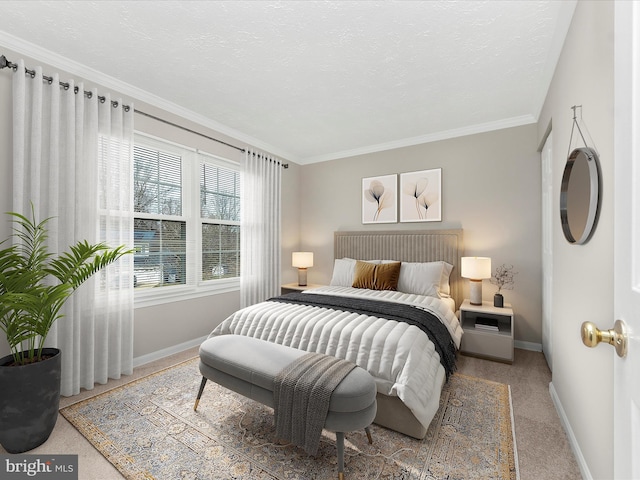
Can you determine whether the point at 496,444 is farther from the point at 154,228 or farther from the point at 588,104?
the point at 154,228

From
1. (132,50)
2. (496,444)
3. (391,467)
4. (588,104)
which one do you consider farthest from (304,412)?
(132,50)

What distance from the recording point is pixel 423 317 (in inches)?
95.9

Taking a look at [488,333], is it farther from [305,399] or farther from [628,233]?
[628,233]

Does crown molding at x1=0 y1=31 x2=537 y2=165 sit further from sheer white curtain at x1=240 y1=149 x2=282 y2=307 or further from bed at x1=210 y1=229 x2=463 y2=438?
bed at x1=210 y1=229 x2=463 y2=438

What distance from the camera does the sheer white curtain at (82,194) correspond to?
7.23ft

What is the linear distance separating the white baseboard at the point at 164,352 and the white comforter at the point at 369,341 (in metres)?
0.94

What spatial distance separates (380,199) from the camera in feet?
14.0

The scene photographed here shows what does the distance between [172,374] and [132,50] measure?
8.98 feet

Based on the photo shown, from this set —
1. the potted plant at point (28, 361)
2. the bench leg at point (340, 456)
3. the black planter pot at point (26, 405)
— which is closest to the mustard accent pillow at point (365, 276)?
the bench leg at point (340, 456)

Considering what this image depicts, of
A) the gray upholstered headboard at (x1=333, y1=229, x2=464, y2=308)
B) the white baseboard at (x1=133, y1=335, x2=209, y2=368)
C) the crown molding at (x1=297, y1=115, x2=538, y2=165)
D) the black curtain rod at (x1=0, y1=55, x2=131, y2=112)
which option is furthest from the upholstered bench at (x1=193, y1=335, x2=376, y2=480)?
the crown molding at (x1=297, y1=115, x2=538, y2=165)

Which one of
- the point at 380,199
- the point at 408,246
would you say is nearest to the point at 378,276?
the point at 408,246

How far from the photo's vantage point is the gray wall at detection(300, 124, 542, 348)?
331cm

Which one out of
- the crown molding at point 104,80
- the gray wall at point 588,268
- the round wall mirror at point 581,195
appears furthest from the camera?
the crown molding at point 104,80

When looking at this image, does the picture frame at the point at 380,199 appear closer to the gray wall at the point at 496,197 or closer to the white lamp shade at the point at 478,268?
the gray wall at the point at 496,197
